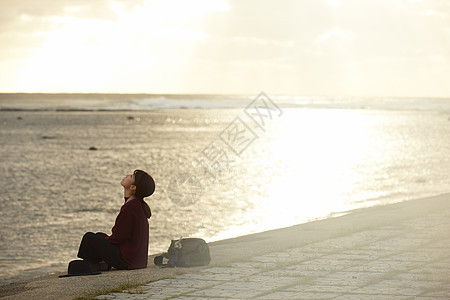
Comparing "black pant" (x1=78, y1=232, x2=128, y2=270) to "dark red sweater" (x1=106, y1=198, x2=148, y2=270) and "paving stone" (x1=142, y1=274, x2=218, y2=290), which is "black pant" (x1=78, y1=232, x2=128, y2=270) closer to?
"dark red sweater" (x1=106, y1=198, x2=148, y2=270)

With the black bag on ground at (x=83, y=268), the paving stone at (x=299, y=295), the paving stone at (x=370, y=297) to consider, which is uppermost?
the black bag on ground at (x=83, y=268)

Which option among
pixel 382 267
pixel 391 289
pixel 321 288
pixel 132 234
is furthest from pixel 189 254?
pixel 391 289

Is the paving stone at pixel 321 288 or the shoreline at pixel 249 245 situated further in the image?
the shoreline at pixel 249 245

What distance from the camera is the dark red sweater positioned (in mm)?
8430

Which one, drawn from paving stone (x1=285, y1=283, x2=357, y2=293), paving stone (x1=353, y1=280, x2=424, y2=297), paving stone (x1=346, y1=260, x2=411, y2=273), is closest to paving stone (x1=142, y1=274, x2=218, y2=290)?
paving stone (x1=285, y1=283, x2=357, y2=293)

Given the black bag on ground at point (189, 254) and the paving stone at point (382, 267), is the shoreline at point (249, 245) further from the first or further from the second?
the paving stone at point (382, 267)

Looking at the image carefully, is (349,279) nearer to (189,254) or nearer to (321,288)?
(321,288)

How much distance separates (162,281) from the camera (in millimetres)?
7492

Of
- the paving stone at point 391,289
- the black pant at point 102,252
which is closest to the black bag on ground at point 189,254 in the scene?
the black pant at point 102,252

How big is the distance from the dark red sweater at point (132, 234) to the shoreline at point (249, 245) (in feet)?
0.67

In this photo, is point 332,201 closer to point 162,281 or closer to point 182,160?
point 162,281

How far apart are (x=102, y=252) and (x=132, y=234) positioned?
41 centimetres

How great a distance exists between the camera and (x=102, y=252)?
8.48 metres

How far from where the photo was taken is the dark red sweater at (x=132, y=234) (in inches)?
332
